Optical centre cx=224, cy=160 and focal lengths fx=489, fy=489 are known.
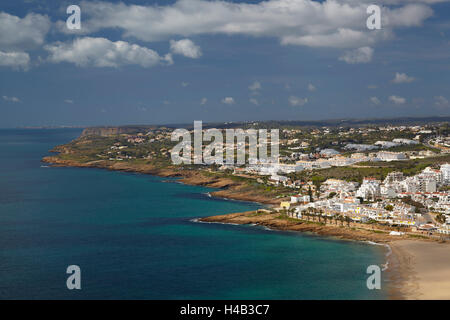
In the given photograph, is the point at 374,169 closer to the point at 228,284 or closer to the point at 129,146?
the point at 228,284

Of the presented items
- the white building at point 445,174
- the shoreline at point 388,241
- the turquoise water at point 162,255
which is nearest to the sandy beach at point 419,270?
the shoreline at point 388,241

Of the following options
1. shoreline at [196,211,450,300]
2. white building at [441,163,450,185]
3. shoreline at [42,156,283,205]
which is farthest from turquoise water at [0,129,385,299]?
white building at [441,163,450,185]

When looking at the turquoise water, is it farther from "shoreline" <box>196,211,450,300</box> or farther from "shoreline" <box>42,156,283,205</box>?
"shoreline" <box>42,156,283,205</box>

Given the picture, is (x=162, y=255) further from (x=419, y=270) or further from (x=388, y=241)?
(x=388, y=241)

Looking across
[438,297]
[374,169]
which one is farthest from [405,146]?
[438,297]

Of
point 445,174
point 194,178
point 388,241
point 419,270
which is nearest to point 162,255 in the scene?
point 419,270

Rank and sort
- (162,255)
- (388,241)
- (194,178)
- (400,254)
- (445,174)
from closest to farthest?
(400,254) < (162,255) < (388,241) < (445,174) < (194,178)

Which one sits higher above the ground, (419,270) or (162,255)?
(162,255)
